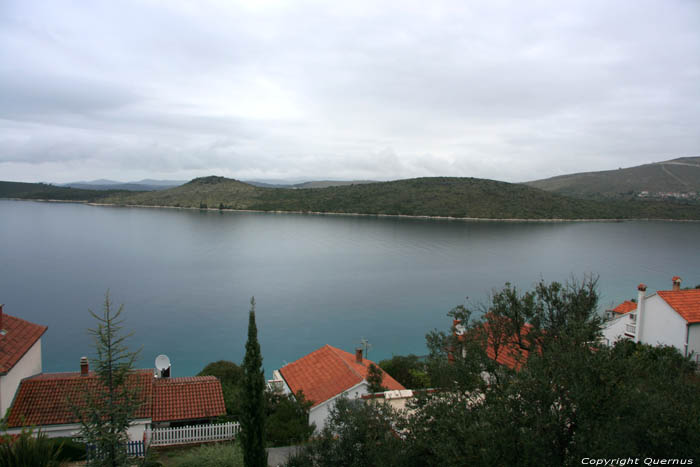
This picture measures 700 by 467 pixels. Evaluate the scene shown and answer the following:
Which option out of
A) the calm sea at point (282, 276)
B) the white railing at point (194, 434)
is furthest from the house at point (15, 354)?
the calm sea at point (282, 276)

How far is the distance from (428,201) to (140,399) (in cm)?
9818

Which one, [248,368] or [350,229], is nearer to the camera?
[248,368]

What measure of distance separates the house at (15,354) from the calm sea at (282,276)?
8.74 m

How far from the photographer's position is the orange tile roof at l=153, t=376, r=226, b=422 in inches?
373

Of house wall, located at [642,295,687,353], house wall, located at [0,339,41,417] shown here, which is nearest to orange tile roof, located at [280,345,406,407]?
house wall, located at [0,339,41,417]

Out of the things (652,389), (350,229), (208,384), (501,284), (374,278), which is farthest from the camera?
(350,229)

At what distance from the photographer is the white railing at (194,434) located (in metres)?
8.80

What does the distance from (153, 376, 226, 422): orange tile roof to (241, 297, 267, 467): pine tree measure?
3.01 meters

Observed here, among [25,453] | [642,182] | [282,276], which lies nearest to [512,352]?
[25,453]

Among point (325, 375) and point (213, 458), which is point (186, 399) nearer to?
point (213, 458)

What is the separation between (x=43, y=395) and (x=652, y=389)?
36.3ft

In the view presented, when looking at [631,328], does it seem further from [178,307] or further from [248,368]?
[178,307]

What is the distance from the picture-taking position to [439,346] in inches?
384

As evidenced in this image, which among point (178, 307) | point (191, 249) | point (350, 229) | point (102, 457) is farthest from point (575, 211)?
point (102, 457)
